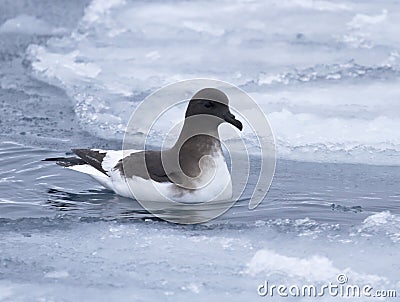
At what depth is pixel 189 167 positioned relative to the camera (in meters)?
6.08

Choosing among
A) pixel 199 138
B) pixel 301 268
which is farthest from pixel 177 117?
pixel 301 268

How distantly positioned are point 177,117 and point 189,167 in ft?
6.46

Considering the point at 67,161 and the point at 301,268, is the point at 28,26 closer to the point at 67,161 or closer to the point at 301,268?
the point at 67,161

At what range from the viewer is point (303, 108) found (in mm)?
8016

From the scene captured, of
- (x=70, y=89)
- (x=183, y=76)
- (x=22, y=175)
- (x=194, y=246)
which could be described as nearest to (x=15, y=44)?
(x=70, y=89)

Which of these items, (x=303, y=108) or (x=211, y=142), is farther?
(x=303, y=108)

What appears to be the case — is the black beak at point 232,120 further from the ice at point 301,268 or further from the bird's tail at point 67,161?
the ice at point 301,268

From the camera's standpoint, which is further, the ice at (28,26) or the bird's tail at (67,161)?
the ice at (28,26)

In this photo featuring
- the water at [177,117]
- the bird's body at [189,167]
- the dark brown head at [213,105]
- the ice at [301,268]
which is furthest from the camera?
the dark brown head at [213,105]

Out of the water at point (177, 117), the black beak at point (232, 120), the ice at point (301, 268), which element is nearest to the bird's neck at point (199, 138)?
the black beak at point (232, 120)

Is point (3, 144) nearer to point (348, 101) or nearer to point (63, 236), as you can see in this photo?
point (63, 236)

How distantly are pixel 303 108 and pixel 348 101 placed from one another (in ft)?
1.46

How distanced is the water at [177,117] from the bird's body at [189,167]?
0.50 ft

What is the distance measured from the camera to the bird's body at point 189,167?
600 cm
